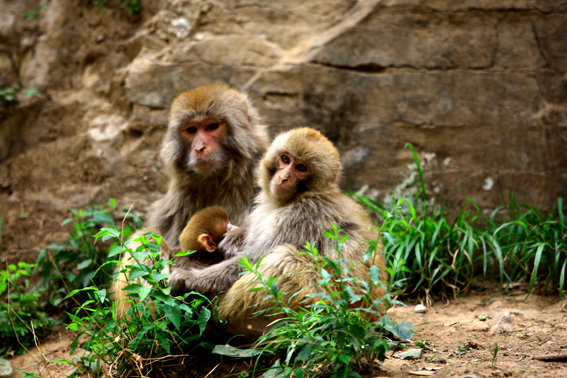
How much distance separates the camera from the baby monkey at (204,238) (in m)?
3.82

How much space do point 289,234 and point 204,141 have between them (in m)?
1.22

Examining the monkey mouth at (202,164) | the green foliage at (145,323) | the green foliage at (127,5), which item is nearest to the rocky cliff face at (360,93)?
the green foliage at (127,5)

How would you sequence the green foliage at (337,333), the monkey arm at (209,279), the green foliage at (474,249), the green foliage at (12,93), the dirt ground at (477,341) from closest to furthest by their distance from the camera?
1. the green foliage at (337,333)
2. the dirt ground at (477,341)
3. the monkey arm at (209,279)
4. the green foliage at (474,249)
5. the green foliage at (12,93)

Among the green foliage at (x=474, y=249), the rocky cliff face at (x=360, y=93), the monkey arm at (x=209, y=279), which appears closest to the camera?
the monkey arm at (x=209, y=279)

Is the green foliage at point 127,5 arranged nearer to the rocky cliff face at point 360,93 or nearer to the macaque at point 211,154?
the rocky cliff face at point 360,93

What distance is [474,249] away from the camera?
189 inches

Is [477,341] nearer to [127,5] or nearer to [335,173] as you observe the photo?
[335,173]

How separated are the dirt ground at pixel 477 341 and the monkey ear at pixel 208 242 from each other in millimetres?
805

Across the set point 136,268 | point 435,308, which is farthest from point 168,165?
point 435,308

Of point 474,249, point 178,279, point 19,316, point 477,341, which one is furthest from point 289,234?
point 19,316

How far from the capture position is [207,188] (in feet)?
14.4

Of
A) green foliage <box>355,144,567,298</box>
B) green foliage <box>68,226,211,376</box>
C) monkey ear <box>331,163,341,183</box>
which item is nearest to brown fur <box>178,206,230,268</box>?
green foliage <box>68,226,211,376</box>

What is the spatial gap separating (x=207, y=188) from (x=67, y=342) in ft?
6.82

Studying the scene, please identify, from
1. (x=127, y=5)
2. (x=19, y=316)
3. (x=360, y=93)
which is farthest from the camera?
(x=127, y=5)
